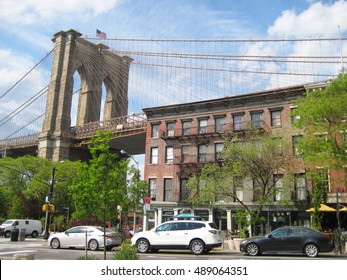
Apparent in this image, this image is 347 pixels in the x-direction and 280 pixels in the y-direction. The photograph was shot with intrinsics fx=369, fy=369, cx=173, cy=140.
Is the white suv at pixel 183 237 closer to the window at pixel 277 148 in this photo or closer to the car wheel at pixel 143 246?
the car wheel at pixel 143 246

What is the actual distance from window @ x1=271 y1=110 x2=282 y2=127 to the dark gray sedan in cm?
1983

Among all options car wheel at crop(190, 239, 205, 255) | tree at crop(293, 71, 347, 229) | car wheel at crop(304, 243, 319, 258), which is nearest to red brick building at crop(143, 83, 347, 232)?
tree at crop(293, 71, 347, 229)

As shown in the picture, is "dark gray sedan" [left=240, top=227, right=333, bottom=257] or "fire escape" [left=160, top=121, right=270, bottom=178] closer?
"dark gray sedan" [left=240, top=227, right=333, bottom=257]

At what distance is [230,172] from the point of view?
26.9 meters

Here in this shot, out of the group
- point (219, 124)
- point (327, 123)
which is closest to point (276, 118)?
point (219, 124)

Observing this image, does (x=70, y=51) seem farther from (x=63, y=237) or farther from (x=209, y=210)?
(x=63, y=237)

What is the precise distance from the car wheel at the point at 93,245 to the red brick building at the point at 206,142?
1732 centimetres

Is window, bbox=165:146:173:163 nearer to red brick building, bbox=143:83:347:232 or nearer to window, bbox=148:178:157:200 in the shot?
red brick building, bbox=143:83:347:232

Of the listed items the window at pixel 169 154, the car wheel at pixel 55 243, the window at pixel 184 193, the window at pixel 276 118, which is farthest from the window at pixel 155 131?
the car wheel at pixel 55 243

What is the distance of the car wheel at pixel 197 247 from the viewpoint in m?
16.9

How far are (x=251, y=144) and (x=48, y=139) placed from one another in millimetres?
41946

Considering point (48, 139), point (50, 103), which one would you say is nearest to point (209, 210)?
point (48, 139)

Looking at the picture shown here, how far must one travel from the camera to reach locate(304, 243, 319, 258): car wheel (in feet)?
53.0

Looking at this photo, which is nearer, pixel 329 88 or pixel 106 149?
pixel 106 149
